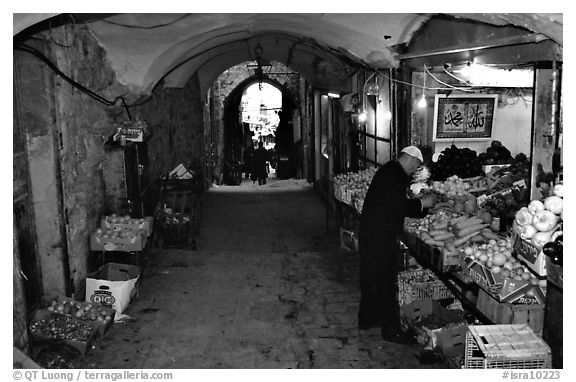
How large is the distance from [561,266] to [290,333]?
9.81 ft

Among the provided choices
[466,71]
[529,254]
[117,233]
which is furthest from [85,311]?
[466,71]

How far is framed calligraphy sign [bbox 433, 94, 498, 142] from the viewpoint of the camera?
27.8ft

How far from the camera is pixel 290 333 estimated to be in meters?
6.20

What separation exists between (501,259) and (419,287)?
1542mm

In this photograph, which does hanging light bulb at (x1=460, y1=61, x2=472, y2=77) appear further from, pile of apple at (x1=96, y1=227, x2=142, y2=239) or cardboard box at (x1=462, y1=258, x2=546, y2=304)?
pile of apple at (x1=96, y1=227, x2=142, y2=239)

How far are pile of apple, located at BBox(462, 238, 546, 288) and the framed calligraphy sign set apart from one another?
10.6ft

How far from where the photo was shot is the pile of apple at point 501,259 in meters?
4.88

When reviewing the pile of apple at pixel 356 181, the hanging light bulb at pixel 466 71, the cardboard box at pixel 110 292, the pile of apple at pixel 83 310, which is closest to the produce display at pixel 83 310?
the pile of apple at pixel 83 310

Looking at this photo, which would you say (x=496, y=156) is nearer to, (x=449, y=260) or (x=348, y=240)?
(x=348, y=240)

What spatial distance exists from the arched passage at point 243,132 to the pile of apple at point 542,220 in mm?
16485

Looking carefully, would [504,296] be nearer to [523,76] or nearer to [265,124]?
[523,76]

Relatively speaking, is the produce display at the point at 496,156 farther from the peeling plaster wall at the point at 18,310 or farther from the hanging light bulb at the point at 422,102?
the peeling plaster wall at the point at 18,310

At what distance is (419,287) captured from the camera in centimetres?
646

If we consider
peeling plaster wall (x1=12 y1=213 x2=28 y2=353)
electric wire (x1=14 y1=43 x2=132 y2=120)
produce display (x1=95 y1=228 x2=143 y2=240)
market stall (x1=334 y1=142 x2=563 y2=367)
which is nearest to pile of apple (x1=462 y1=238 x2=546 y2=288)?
market stall (x1=334 y1=142 x2=563 y2=367)
